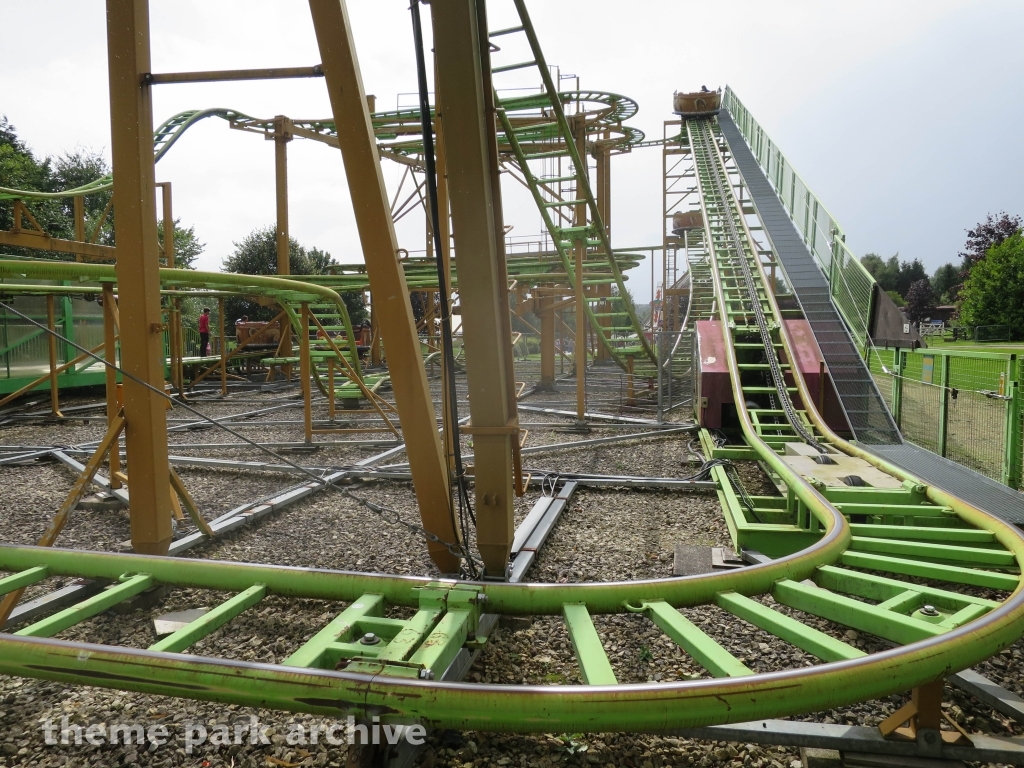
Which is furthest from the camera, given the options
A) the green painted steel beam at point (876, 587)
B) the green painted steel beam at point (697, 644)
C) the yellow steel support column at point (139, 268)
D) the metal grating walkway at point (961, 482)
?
the metal grating walkway at point (961, 482)

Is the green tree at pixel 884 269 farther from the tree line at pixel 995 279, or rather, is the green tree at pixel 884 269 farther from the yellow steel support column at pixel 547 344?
the yellow steel support column at pixel 547 344

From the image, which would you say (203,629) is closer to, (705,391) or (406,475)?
(406,475)

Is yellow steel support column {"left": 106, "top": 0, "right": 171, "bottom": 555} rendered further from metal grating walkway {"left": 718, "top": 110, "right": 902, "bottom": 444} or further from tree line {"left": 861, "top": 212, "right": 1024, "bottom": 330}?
tree line {"left": 861, "top": 212, "right": 1024, "bottom": 330}

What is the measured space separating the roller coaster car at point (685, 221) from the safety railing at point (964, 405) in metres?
16.9

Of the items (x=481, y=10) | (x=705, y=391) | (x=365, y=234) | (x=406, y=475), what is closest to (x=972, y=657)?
(x=365, y=234)

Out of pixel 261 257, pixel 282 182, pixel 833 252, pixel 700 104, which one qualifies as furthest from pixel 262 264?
pixel 833 252

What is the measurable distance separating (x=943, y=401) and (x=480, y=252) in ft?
16.9

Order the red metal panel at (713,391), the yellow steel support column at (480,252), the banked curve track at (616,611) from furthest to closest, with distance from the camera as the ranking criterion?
the red metal panel at (713,391), the yellow steel support column at (480,252), the banked curve track at (616,611)

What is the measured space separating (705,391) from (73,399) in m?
13.3

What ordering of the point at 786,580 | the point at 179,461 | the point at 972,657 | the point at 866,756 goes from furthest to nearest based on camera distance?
the point at 179,461 → the point at 786,580 → the point at 866,756 → the point at 972,657

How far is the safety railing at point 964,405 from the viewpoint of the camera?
502 centimetres

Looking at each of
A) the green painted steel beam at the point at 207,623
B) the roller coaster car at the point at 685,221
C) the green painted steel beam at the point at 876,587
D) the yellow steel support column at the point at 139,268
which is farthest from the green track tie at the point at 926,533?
the roller coaster car at the point at 685,221

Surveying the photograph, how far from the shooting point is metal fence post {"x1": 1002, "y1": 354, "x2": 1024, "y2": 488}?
4922 millimetres

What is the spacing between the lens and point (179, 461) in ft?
23.5
